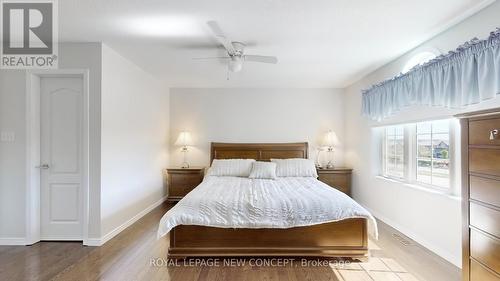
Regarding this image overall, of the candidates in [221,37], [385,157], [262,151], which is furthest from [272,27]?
[262,151]

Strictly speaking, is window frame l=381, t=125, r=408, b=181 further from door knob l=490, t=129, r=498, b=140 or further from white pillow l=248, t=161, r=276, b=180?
door knob l=490, t=129, r=498, b=140

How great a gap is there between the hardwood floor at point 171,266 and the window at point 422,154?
825mm

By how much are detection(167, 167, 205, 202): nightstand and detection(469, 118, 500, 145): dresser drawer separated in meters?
4.20

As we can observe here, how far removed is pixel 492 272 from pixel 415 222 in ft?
6.05

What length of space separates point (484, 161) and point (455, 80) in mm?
1170

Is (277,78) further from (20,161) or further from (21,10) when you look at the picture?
(20,161)

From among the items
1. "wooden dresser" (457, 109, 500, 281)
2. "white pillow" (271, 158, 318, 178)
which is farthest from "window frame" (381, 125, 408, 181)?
"wooden dresser" (457, 109, 500, 281)

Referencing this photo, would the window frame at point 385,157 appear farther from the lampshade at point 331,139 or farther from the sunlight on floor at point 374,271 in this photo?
the sunlight on floor at point 374,271

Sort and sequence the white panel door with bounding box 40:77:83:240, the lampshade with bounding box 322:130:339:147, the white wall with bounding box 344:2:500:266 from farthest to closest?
the lampshade with bounding box 322:130:339:147 < the white panel door with bounding box 40:77:83:240 < the white wall with bounding box 344:2:500:266

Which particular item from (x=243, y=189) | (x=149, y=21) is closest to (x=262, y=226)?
(x=243, y=189)

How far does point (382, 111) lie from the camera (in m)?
3.73

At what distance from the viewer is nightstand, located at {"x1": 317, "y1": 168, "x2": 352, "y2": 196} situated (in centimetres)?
505

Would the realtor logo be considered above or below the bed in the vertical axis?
above

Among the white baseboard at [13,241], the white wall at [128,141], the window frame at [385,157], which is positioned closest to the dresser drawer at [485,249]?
the window frame at [385,157]
